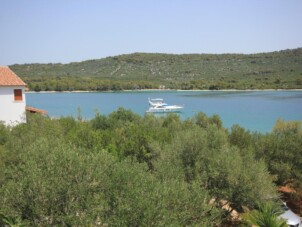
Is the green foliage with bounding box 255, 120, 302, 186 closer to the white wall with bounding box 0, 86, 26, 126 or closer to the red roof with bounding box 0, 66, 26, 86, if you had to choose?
the white wall with bounding box 0, 86, 26, 126

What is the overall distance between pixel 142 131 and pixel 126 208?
16090 mm

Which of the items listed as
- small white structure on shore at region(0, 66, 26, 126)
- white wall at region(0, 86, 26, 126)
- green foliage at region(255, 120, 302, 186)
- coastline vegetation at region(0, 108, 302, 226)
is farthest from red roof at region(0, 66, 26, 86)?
green foliage at region(255, 120, 302, 186)

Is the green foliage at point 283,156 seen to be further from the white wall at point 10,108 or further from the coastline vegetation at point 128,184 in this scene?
the white wall at point 10,108

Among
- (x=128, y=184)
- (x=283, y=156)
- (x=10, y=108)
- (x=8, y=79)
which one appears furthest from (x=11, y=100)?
(x=283, y=156)

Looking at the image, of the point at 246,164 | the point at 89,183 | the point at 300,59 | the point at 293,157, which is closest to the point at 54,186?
the point at 89,183

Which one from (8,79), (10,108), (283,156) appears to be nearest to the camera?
(283,156)

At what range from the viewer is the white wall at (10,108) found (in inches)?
1362

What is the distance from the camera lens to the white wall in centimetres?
3459

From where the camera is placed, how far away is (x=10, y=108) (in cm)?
3494

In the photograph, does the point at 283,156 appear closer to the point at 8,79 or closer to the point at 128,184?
the point at 128,184

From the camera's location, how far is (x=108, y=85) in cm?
17575

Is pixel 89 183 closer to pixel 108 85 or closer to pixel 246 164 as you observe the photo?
pixel 246 164

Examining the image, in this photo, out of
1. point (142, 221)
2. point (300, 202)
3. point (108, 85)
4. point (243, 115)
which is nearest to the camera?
point (142, 221)

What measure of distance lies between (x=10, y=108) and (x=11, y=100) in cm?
81
